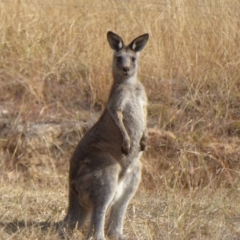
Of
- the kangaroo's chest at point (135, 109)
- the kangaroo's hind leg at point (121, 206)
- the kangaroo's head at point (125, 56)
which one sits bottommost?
the kangaroo's hind leg at point (121, 206)

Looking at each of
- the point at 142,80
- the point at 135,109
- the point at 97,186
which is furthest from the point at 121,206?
the point at 142,80

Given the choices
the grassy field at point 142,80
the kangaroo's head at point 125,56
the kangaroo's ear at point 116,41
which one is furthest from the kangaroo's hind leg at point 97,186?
the grassy field at point 142,80

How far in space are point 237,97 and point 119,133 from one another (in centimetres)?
306

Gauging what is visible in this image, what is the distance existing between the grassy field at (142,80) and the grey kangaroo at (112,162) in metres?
1.06

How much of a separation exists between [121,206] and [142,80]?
327cm

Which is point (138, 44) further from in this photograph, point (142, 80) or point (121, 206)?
point (142, 80)

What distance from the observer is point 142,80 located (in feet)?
27.9

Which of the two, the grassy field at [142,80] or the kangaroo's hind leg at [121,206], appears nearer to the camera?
the kangaroo's hind leg at [121,206]

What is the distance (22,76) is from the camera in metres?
8.65

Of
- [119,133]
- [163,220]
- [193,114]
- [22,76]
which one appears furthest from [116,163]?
[22,76]

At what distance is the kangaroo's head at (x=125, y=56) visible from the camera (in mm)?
5770

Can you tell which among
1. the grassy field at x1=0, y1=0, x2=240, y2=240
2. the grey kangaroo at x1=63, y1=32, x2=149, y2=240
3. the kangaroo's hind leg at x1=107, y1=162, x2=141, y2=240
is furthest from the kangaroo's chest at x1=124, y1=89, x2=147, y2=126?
the grassy field at x1=0, y1=0, x2=240, y2=240

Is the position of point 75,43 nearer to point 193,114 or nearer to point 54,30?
point 54,30

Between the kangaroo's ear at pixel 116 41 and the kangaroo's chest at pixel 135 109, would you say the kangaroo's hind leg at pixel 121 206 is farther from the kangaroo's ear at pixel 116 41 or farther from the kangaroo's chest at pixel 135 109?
the kangaroo's ear at pixel 116 41
